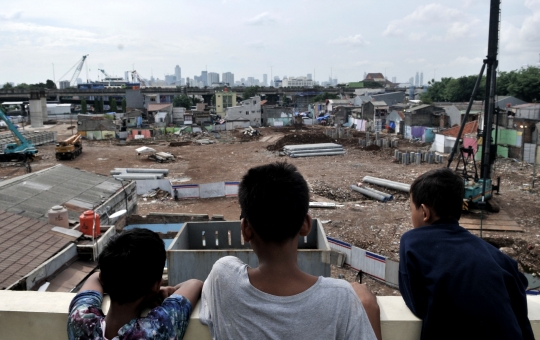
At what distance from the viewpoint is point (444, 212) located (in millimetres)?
2059

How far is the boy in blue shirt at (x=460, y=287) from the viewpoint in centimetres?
166

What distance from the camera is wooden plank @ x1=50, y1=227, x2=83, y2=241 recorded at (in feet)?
25.1

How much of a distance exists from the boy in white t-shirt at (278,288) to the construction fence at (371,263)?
8798mm

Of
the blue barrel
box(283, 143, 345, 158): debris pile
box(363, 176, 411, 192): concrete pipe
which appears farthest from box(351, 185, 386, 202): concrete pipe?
the blue barrel

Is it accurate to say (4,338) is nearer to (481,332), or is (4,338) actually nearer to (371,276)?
(481,332)

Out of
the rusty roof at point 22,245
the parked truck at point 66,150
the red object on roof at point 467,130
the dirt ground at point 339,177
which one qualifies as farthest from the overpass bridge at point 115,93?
the rusty roof at point 22,245

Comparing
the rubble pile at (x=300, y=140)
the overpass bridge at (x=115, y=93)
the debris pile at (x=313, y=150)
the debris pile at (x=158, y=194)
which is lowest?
the debris pile at (x=158, y=194)

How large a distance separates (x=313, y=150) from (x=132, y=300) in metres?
30.2

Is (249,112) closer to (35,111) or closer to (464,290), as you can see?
(35,111)

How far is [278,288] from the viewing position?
1.46 m

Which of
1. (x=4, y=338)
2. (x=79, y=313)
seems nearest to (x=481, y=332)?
(x=79, y=313)

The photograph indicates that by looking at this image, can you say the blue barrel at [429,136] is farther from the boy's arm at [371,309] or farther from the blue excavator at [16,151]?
the boy's arm at [371,309]

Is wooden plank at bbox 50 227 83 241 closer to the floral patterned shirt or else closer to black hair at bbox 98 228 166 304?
the floral patterned shirt

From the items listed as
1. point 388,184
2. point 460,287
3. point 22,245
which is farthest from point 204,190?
point 460,287
